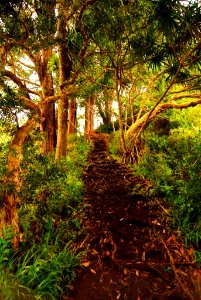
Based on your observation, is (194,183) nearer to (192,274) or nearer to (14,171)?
(192,274)

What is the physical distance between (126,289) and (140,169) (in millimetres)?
4237

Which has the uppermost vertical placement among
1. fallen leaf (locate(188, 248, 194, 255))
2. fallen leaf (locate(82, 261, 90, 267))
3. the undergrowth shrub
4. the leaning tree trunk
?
the leaning tree trunk

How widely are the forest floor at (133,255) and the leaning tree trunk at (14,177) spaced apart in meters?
1.10

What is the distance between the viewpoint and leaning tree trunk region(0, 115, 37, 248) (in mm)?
3529

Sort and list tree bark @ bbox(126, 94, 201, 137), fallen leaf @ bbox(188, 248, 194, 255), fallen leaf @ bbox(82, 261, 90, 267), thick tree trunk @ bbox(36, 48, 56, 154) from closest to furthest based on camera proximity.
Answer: fallen leaf @ bbox(82, 261, 90, 267) → fallen leaf @ bbox(188, 248, 194, 255) → tree bark @ bbox(126, 94, 201, 137) → thick tree trunk @ bbox(36, 48, 56, 154)

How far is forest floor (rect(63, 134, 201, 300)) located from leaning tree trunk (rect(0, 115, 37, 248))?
1.10 meters

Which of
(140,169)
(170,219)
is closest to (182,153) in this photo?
(140,169)

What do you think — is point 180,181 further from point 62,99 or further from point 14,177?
point 62,99

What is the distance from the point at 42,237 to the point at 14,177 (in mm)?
1031

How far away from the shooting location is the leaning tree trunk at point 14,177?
11.6 feet

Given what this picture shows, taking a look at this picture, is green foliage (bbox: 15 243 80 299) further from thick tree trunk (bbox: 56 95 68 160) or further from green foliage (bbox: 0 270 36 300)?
thick tree trunk (bbox: 56 95 68 160)

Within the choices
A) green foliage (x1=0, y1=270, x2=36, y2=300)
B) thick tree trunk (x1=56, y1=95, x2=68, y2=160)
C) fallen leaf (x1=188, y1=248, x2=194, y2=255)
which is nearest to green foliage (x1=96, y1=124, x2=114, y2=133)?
thick tree trunk (x1=56, y1=95, x2=68, y2=160)

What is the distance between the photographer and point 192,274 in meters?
3.43

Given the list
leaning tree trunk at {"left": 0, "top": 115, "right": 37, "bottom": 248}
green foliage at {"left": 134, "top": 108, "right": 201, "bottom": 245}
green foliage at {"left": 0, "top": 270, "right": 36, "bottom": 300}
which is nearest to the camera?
green foliage at {"left": 0, "top": 270, "right": 36, "bottom": 300}
